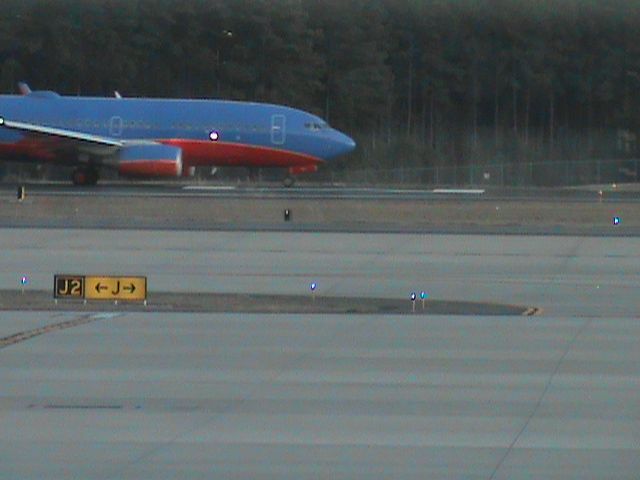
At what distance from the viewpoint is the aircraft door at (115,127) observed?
54.1 meters

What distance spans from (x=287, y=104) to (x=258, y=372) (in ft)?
188

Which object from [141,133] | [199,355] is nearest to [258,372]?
[199,355]

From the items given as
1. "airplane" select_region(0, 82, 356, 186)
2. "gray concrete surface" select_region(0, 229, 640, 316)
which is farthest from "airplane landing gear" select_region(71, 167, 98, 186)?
"gray concrete surface" select_region(0, 229, 640, 316)

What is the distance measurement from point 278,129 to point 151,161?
488cm

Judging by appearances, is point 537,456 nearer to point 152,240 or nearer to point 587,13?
point 152,240

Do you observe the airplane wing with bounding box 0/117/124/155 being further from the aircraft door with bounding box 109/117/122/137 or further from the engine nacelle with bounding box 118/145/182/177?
the engine nacelle with bounding box 118/145/182/177

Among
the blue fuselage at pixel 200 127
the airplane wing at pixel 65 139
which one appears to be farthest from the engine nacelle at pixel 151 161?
the blue fuselage at pixel 200 127

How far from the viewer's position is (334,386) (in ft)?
51.3

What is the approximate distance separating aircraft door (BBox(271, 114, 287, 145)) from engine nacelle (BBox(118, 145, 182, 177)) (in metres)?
3.49

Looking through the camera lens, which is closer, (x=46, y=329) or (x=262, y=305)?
(x=46, y=329)

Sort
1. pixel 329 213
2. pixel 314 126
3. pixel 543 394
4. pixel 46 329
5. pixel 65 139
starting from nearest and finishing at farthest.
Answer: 1. pixel 543 394
2. pixel 46 329
3. pixel 329 213
4. pixel 65 139
5. pixel 314 126

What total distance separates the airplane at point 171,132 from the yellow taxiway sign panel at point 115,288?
3067 cm

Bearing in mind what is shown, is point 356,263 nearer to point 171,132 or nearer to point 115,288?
A: point 115,288

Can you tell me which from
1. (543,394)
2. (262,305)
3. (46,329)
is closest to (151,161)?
(262,305)
